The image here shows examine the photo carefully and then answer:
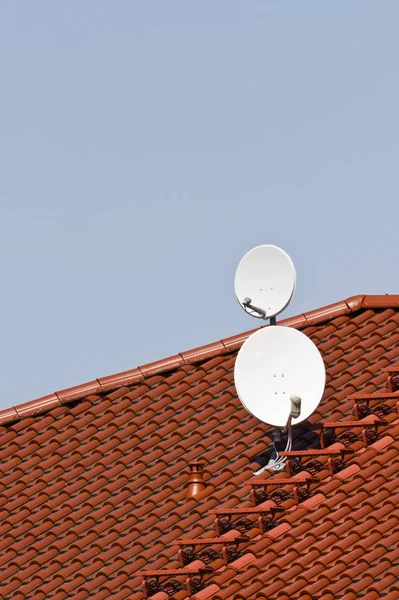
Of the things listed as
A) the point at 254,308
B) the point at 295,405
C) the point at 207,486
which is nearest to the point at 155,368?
the point at 254,308

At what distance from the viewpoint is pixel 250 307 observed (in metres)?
23.1

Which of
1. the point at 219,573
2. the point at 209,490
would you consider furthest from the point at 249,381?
the point at 219,573

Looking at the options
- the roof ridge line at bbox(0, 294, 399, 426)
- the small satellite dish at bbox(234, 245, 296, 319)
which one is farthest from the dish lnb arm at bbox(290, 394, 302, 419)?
the roof ridge line at bbox(0, 294, 399, 426)

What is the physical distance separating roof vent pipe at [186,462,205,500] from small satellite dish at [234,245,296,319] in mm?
2557

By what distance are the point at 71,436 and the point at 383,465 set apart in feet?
21.1

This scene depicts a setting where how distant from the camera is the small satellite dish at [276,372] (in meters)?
21.3

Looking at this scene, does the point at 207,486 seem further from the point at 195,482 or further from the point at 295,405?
the point at 295,405

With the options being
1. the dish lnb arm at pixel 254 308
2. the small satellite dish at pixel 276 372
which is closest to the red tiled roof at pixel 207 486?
the small satellite dish at pixel 276 372

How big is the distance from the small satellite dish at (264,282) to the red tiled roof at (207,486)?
1.45 meters

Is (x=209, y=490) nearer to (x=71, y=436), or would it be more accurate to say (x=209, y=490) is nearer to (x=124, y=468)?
(x=124, y=468)

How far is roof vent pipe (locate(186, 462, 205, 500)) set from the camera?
2169 cm

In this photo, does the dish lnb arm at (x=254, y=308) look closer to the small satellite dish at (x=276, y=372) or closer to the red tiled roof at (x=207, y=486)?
the red tiled roof at (x=207, y=486)

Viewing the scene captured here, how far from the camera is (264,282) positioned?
23.1 metres

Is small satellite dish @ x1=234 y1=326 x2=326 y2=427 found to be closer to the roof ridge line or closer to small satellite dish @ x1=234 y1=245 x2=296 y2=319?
small satellite dish @ x1=234 y1=245 x2=296 y2=319
